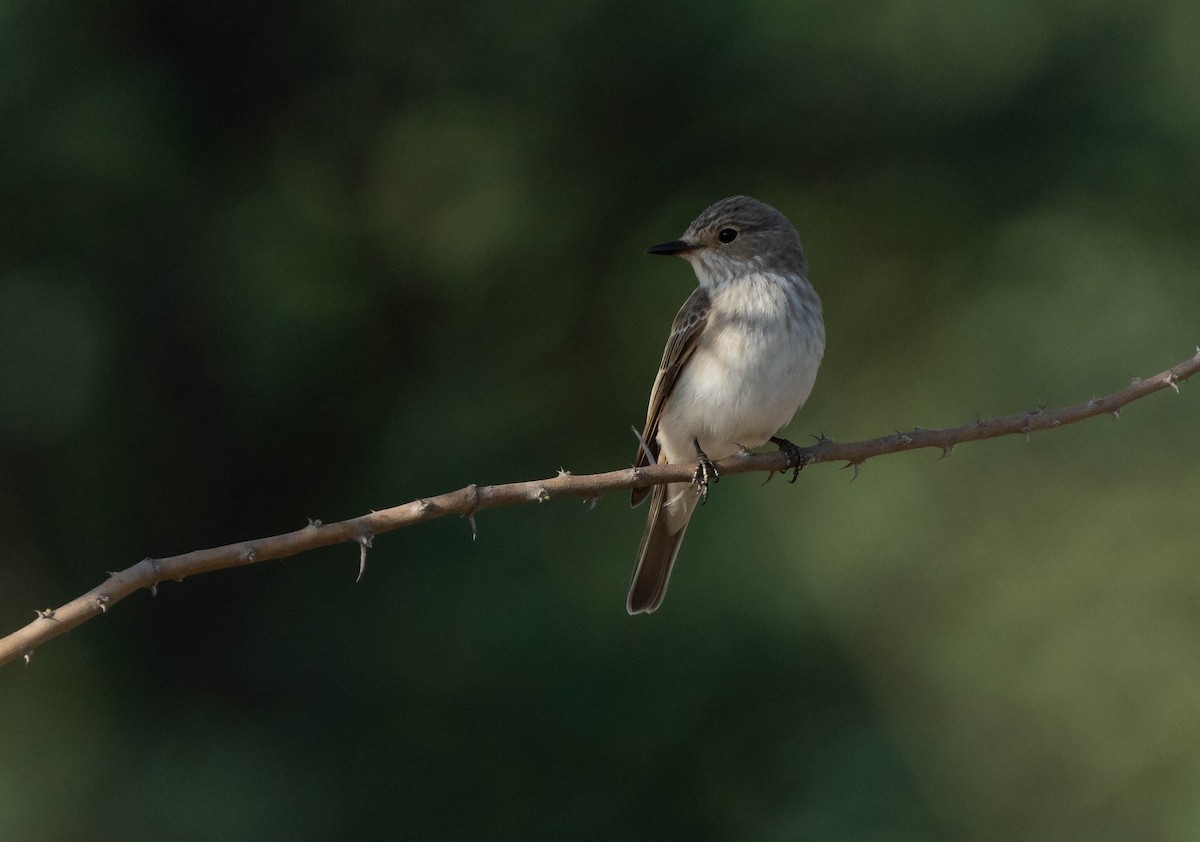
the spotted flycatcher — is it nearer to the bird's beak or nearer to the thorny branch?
the bird's beak

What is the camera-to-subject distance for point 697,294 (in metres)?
4.80

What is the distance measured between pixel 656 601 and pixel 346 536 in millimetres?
2779

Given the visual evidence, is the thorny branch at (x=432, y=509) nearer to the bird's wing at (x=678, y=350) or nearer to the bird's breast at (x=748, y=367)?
the bird's breast at (x=748, y=367)

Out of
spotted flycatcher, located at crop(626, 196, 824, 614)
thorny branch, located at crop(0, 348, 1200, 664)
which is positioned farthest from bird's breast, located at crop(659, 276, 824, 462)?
thorny branch, located at crop(0, 348, 1200, 664)

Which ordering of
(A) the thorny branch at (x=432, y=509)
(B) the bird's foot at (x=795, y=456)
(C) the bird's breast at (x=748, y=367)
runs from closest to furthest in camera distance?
(A) the thorny branch at (x=432, y=509), (B) the bird's foot at (x=795, y=456), (C) the bird's breast at (x=748, y=367)

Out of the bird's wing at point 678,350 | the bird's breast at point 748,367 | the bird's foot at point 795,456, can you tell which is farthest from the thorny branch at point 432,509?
the bird's wing at point 678,350

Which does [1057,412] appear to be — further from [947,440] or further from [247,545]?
[247,545]

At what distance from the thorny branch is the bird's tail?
1989mm

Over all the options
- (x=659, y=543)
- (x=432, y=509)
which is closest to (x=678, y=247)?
(x=659, y=543)

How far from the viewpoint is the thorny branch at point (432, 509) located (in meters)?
1.81

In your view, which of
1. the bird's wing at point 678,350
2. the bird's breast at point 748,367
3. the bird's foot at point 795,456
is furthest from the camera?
the bird's wing at point 678,350

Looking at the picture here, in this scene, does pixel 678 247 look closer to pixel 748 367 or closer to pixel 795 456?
pixel 748 367

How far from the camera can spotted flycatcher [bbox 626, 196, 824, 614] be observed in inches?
168

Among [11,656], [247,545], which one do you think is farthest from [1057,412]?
[11,656]
